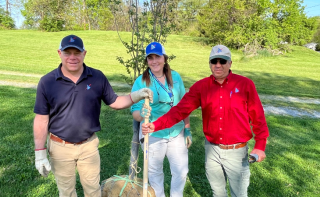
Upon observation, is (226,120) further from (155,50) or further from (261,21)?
(261,21)

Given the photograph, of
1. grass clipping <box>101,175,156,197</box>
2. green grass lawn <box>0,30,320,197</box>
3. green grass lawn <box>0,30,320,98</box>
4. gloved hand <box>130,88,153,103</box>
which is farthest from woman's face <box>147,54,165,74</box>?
green grass lawn <box>0,30,320,98</box>

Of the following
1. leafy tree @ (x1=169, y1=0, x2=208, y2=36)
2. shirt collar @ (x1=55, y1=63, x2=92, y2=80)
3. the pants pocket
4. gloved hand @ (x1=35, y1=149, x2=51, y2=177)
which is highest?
leafy tree @ (x1=169, y1=0, x2=208, y2=36)

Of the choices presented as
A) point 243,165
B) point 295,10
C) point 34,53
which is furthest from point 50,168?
point 295,10

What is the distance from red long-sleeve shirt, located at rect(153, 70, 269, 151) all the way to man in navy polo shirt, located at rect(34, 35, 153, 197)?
63 cm

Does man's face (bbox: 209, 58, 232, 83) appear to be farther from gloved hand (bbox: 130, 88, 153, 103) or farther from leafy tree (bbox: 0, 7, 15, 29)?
leafy tree (bbox: 0, 7, 15, 29)

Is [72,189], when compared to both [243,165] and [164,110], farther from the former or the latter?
[243,165]

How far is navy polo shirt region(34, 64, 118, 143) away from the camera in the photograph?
2492 mm

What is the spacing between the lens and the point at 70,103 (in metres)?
2.55

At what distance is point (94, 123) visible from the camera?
2746mm

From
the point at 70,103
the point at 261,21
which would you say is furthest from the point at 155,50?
the point at 261,21

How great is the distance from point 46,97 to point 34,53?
23160mm

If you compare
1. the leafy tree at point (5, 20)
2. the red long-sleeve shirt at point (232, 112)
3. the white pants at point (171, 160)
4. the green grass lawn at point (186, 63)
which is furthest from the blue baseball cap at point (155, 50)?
the leafy tree at point (5, 20)

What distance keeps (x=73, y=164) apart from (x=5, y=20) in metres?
55.2

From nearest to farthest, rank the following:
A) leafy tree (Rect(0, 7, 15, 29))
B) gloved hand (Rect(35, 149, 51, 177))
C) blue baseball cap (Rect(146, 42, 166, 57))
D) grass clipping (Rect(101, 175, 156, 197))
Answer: gloved hand (Rect(35, 149, 51, 177)), blue baseball cap (Rect(146, 42, 166, 57)), grass clipping (Rect(101, 175, 156, 197)), leafy tree (Rect(0, 7, 15, 29))
